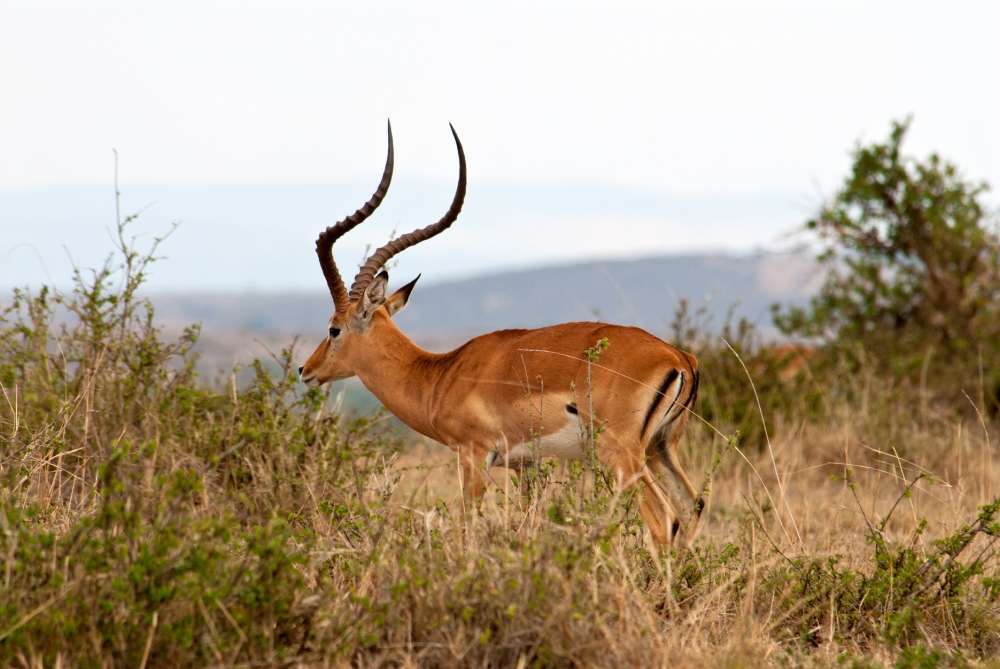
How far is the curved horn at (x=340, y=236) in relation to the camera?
20.0 ft

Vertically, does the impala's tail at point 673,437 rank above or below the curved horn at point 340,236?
below

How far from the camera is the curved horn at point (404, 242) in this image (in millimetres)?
6008

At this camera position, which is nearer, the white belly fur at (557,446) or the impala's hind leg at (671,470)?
the white belly fur at (557,446)

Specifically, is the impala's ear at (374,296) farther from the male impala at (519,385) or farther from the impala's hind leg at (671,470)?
the impala's hind leg at (671,470)

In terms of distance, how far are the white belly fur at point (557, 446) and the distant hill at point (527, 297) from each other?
240 ft

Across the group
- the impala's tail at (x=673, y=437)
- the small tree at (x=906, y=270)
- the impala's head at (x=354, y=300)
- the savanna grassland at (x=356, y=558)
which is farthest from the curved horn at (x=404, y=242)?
the small tree at (x=906, y=270)

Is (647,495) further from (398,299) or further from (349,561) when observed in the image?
(398,299)

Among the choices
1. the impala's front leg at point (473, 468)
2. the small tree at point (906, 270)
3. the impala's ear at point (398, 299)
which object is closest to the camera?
the impala's front leg at point (473, 468)

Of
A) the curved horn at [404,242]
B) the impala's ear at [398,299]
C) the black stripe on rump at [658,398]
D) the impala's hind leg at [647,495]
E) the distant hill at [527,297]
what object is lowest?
the distant hill at [527,297]

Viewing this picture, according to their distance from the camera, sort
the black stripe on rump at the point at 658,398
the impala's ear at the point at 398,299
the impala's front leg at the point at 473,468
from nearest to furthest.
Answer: the black stripe on rump at the point at 658,398, the impala's front leg at the point at 473,468, the impala's ear at the point at 398,299

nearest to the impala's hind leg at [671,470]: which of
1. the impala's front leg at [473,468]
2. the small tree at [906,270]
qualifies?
the impala's front leg at [473,468]

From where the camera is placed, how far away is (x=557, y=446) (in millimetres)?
5559

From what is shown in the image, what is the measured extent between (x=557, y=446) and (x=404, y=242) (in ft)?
5.47

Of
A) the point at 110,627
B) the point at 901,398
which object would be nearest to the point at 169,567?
the point at 110,627
